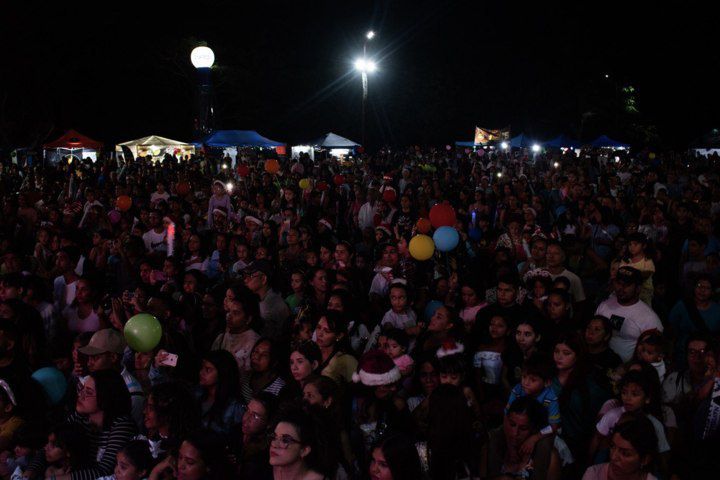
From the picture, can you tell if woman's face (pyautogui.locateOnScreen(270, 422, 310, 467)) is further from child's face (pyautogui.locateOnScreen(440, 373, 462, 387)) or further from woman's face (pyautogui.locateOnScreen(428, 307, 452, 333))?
woman's face (pyautogui.locateOnScreen(428, 307, 452, 333))

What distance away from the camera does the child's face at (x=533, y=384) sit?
13.3 feet

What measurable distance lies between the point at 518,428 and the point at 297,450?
127cm

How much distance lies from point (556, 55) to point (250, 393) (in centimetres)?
5314

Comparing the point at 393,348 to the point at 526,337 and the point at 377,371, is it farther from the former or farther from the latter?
the point at 526,337

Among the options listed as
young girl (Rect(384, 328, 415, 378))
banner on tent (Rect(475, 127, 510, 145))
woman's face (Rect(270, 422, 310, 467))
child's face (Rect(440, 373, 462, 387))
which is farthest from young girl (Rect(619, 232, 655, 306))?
banner on tent (Rect(475, 127, 510, 145))

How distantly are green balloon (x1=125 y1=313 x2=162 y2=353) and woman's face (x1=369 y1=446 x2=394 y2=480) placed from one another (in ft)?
8.35

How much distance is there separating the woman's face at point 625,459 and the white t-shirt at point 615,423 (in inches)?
15.6

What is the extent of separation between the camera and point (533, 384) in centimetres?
404

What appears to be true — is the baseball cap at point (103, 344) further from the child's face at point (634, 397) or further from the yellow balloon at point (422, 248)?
the child's face at point (634, 397)

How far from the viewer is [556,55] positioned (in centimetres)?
5250

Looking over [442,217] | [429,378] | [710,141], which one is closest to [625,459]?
[429,378]

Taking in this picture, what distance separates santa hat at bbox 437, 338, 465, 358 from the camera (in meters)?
4.48

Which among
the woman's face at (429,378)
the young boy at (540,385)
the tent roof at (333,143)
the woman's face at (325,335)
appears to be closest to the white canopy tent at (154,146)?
the tent roof at (333,143)

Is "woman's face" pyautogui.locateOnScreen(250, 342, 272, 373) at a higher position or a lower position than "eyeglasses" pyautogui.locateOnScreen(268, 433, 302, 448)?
higher
